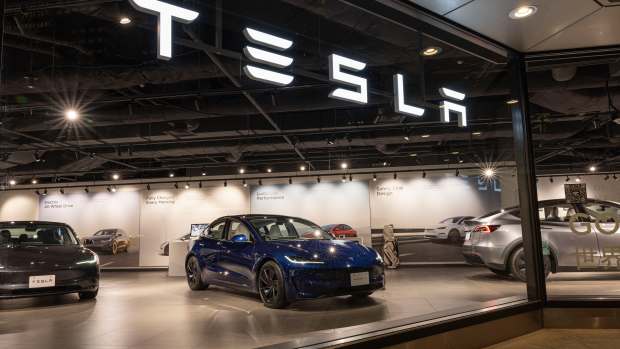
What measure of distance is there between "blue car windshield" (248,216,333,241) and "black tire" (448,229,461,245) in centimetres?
579

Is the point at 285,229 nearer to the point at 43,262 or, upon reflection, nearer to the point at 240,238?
the point at 240,238

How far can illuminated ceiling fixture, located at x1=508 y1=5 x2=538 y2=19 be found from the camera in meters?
3.22

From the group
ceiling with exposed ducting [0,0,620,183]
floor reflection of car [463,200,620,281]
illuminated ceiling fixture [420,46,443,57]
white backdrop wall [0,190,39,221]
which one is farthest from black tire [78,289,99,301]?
white backdrop wall [0,190,39,221]

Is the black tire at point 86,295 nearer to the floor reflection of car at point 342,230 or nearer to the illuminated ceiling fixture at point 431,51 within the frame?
the illuminated ceiling fixture at point 431,51

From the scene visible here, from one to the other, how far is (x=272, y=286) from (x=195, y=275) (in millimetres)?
2061

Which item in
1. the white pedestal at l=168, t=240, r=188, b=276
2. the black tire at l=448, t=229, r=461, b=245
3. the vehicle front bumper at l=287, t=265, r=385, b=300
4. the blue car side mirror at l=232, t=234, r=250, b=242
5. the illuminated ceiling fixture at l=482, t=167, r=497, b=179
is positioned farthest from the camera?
the black tire at l=448, t=229, r=461, b=245

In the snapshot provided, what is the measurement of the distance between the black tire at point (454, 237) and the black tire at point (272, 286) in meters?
6.62

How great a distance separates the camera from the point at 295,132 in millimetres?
7848

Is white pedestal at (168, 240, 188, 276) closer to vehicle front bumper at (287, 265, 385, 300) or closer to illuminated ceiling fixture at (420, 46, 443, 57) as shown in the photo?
vehicle front bumper at (287, 265, 385, 300)

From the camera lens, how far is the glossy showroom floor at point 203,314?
3305mm

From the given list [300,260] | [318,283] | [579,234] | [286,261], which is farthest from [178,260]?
[579,234]

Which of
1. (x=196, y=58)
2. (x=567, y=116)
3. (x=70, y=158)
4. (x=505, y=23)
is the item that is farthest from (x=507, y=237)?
(x=70, y=158)

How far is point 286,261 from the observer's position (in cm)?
429

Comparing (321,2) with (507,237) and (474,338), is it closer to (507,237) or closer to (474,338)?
(474,338)
